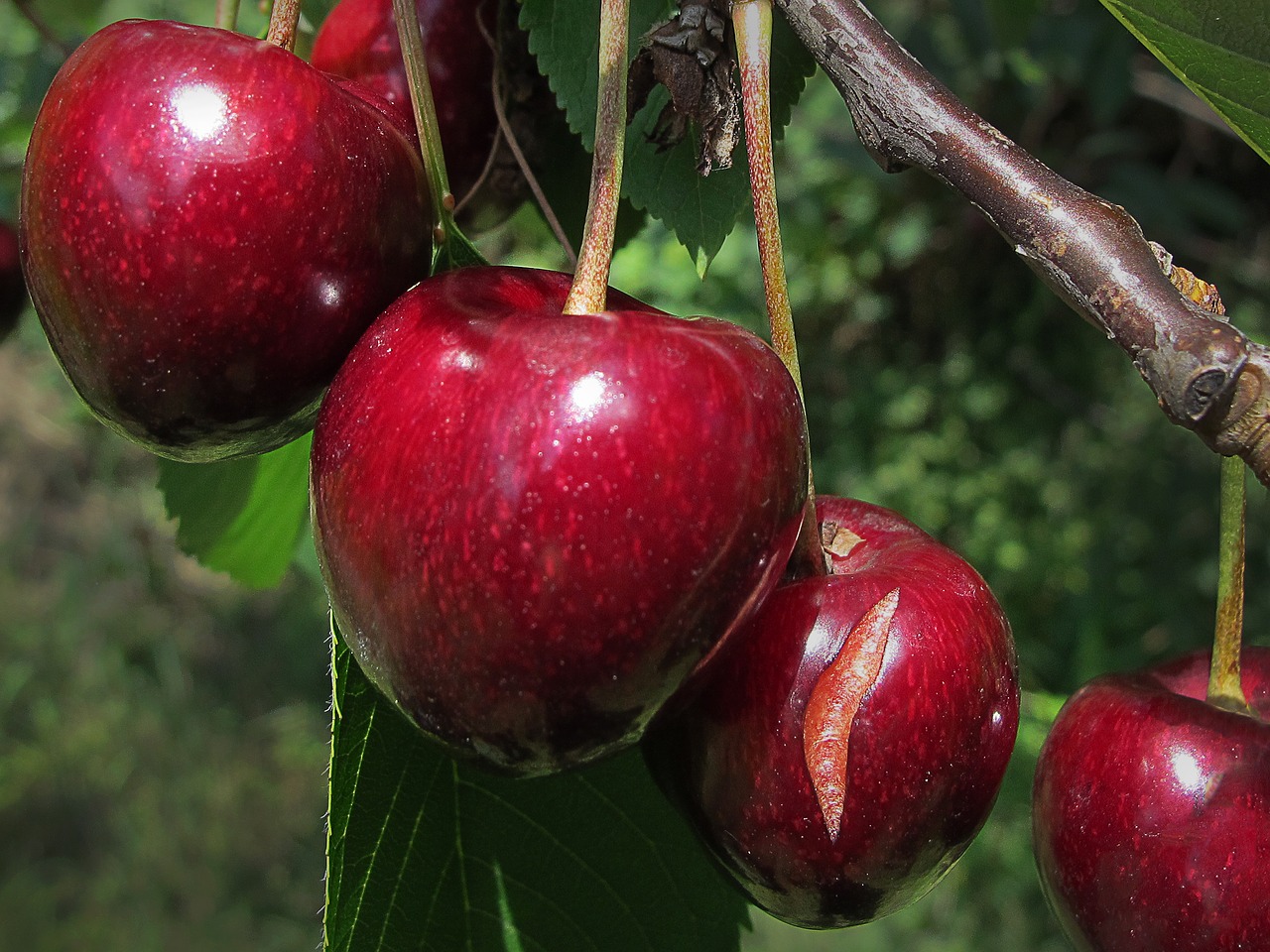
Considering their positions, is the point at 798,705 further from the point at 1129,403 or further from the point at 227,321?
the point at 1129,403

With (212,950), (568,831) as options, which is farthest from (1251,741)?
(212,950)

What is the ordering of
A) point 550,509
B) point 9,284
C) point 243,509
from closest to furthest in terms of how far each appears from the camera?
1. point 550,509
2. point 243,509
3. point 9,284

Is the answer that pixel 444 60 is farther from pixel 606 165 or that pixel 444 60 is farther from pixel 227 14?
pixel 606 165

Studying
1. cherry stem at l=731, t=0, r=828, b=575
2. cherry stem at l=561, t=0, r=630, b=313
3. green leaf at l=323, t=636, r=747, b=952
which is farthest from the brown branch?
green leaf at l=323, t=636, r=747, b=952

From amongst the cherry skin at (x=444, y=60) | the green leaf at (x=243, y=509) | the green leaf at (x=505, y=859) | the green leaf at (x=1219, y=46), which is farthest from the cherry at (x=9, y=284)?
the green leaf at (x=1219, y=46)

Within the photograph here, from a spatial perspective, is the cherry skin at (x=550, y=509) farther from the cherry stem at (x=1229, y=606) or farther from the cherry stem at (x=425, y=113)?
the cherry stem at (x=1229, y=606)

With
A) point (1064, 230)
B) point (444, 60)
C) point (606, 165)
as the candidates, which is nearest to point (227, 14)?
point (444, 60)
